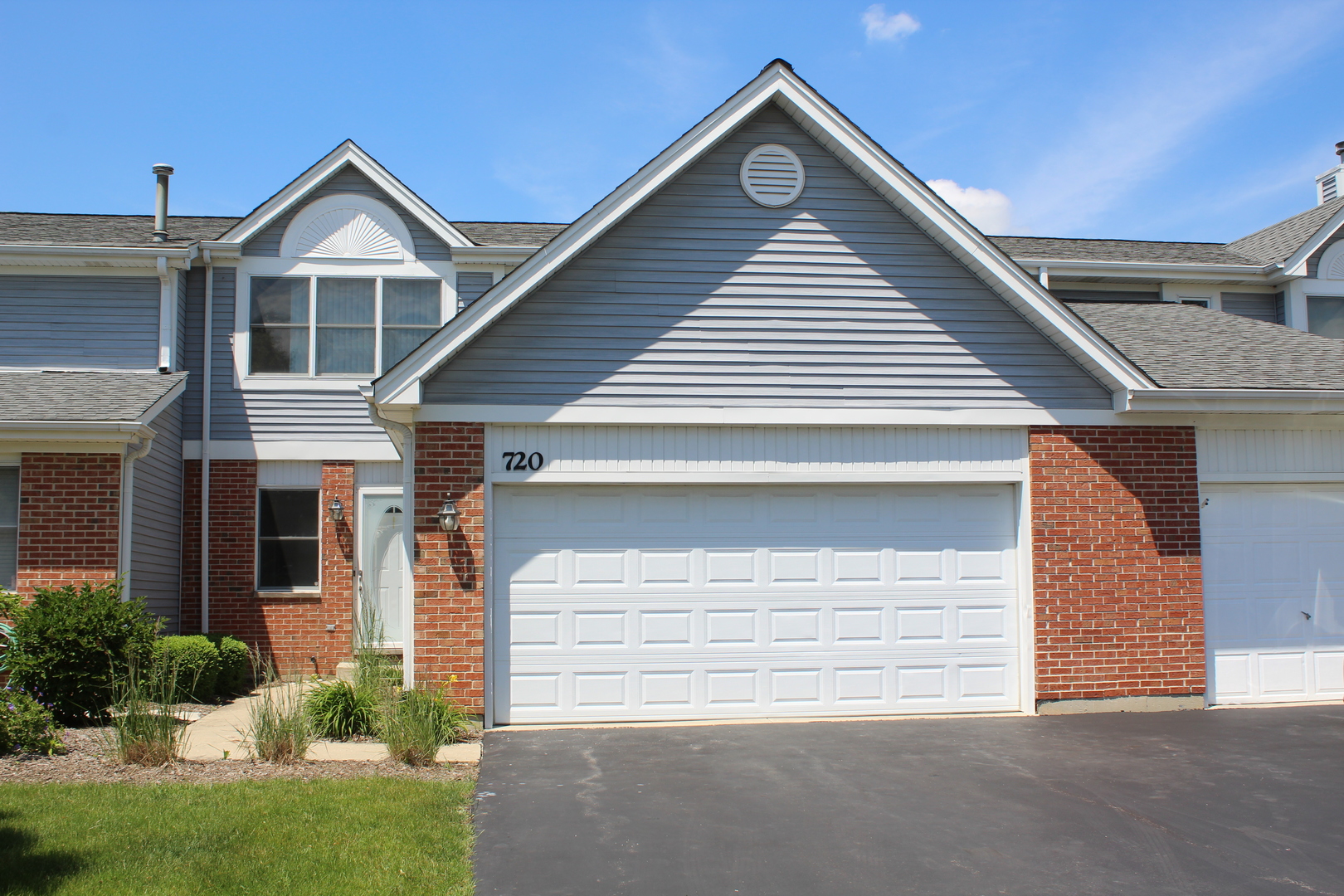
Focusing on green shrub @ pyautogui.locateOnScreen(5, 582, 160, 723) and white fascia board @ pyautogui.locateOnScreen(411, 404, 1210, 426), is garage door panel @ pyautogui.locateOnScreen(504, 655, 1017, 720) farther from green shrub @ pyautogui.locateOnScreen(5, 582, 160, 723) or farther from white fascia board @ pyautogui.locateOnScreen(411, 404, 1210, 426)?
green shrub @ pyautogui.locateOnScreen(5, 582, 160, 723)

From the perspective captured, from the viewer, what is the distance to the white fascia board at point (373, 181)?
1467cm

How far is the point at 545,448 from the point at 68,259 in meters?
8.50

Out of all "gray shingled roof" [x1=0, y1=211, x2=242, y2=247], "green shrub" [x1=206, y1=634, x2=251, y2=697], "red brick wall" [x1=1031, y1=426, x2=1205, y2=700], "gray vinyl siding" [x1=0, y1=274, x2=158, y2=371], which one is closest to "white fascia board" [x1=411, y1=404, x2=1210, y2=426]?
"red brick wall" [x1=1031, y1=426, x2=1205, y2=700]

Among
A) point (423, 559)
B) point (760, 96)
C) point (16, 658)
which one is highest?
point (760, 96)

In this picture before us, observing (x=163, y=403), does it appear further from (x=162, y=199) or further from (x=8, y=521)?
(x=162, y=199)

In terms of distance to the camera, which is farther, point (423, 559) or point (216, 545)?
point (216, 545)

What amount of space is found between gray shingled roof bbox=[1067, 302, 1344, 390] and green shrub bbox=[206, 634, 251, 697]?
1069 centimetres

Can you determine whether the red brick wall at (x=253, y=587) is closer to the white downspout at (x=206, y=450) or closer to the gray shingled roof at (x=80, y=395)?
the white downspout at (x=206, y=450)

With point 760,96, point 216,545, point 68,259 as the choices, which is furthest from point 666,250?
point 68,259

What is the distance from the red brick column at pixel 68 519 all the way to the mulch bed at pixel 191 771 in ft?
12.8

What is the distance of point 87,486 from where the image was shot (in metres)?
11.8

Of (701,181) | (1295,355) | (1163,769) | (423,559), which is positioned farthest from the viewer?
(1295,355)

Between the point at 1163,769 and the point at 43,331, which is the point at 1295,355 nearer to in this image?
the point at 1163,769

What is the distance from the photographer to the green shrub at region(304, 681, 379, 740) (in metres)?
9.23
